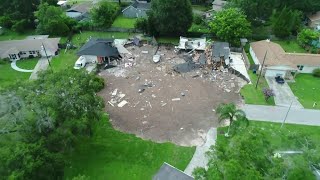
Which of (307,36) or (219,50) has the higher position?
(307,36)

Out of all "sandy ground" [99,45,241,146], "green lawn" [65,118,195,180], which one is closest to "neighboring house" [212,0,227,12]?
"sandy ground" [99,45,241,146]

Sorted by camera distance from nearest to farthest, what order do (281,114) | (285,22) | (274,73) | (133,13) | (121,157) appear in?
1. (121,157)
2. (281,114)
3. (274,73)
4. (285,22)
5. (133,13)

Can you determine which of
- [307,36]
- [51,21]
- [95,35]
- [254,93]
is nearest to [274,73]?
[254,93]

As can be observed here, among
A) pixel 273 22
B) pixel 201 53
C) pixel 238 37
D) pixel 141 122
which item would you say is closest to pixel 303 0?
pixel 273 22

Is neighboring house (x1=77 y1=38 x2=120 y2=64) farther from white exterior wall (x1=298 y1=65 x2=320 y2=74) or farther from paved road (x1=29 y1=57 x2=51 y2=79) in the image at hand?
white exterior wall (x1=298 y1=65 x2=320 y2=74)

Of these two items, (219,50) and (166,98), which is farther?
(219,50)

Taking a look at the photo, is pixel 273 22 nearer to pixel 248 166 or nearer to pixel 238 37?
pixel 238 37

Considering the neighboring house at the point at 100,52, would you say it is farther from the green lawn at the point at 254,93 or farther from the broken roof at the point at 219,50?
the green lawn at the point at 254,93

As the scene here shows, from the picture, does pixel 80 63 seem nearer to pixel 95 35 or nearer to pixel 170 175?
pixel 95 35
